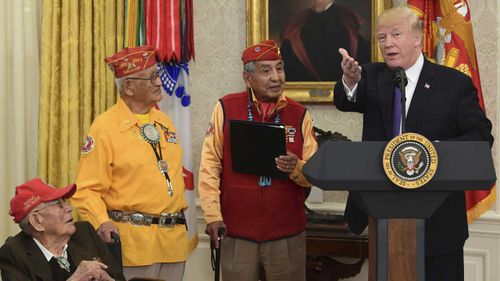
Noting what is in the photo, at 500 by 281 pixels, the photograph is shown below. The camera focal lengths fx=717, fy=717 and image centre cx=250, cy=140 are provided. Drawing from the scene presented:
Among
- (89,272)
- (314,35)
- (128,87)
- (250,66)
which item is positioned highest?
(314,35)

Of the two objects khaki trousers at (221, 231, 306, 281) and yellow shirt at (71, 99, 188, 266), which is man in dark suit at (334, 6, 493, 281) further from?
yellow shirt at (71, 99, 188, 266)

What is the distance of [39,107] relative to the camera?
4848mm

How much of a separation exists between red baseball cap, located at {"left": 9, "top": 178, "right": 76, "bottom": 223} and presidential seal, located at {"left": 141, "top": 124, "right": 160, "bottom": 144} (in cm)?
58

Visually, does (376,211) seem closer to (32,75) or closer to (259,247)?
(259,247)

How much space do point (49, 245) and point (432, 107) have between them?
5.55ft

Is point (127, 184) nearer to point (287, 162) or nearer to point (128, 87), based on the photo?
point (128, 87)

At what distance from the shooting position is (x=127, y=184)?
11.4ft

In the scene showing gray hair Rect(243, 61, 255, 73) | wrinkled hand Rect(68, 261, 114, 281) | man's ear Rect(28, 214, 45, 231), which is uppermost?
gray hair Rect(243, 61, 255, 73)

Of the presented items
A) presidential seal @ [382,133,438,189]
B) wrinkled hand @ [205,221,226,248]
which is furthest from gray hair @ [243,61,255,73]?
presidential seal @ [382,133,438,189]

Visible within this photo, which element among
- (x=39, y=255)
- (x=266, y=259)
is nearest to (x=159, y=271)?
(x=266, y=259)

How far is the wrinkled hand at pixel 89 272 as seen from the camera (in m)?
2.88

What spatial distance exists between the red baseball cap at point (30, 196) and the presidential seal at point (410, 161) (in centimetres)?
146

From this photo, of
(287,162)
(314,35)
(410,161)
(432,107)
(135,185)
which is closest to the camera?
(410,161)

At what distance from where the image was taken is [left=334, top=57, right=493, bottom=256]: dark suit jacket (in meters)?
2.83
